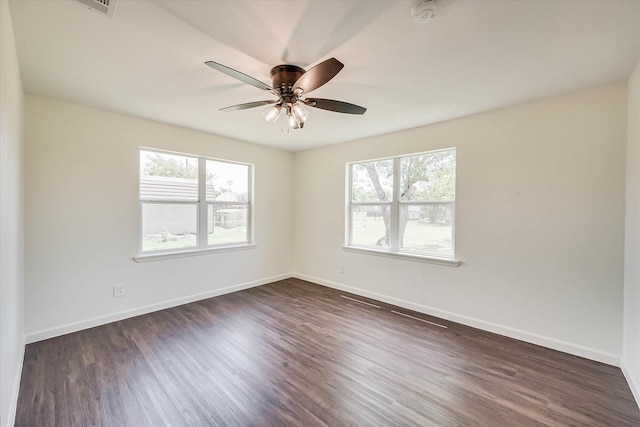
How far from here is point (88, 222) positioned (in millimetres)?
2934

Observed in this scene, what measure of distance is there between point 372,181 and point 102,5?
3.44 m

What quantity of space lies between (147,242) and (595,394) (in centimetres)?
A: 463

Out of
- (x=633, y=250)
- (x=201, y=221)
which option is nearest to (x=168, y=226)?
(x=201, y=221)

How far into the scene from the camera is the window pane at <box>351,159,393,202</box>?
156 inches

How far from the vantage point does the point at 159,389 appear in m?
1.96

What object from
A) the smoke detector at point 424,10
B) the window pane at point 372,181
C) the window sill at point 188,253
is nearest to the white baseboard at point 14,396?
the window sill at point 188,253

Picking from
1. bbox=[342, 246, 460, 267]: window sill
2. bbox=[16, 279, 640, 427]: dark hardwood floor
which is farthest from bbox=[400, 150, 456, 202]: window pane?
bbox=[16, 279, 640, 427]: dark hardwood floor

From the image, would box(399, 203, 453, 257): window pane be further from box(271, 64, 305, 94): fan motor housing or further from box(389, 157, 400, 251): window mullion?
box(271, 64, 305, 94): fan motor housing

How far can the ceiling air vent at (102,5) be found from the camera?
4.64ft

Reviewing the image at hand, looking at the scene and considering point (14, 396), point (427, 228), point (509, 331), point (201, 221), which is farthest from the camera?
point (201, 221)

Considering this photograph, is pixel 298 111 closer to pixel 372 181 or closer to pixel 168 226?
pixel 372 181

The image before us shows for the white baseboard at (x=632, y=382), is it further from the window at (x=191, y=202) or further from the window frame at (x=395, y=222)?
the window at (x=191, y=202)

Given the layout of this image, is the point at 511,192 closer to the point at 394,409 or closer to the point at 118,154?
the point at 394,409

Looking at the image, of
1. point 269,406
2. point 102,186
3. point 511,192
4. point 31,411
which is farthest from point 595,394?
point 102,186
